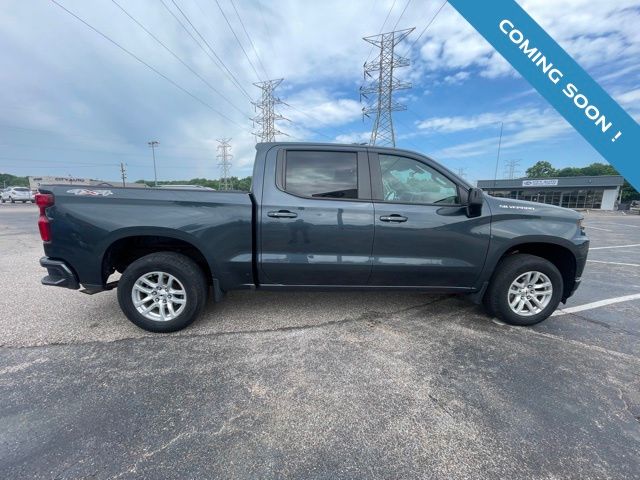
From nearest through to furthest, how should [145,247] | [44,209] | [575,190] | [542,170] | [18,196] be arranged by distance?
1. [44,209]
2. [145,247]
3. [18,196]
4. [575,190]
5. [542,170]

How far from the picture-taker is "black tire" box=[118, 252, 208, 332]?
3098 millimetres

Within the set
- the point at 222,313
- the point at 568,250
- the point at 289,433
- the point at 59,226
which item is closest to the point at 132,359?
the point at 222,313

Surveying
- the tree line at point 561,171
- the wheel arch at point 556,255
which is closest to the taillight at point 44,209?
the wheel arch at point 556,255

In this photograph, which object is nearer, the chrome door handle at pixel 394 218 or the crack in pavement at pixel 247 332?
the crack in pavement at pixel 247 332

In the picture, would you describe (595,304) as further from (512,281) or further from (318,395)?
(318,395)

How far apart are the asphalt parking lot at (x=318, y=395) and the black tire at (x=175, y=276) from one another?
18cm

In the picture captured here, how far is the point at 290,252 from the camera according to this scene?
10.4 ft

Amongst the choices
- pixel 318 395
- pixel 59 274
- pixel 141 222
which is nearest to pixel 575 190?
pixel 318 395

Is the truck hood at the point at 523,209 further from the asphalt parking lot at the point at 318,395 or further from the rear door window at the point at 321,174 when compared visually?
the rear door window at the point at 321,174

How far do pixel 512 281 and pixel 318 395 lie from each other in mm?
2514

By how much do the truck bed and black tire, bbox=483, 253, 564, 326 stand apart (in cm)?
273

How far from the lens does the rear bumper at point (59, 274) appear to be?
10.0 ft

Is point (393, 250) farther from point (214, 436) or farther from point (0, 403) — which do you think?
point (0, 403)

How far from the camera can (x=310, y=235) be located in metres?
3.13
